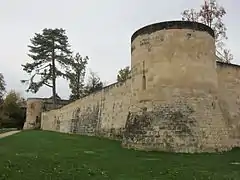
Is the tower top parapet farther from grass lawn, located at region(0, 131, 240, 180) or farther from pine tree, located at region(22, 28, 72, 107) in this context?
pine tree, located at region(22, 28, 72, 107)

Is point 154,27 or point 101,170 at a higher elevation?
point 154,27

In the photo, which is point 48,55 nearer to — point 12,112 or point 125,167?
point 12,112

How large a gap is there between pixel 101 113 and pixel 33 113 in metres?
23.7

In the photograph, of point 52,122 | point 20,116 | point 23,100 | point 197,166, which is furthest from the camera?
point 23,100

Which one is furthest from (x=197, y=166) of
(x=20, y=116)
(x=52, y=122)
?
(x=20, y=116)

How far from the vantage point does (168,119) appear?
13.3 metres

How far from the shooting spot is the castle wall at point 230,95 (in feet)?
54.7

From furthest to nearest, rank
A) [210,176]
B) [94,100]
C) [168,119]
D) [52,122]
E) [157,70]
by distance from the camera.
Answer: [52,122], [94,100], [157,70], [168,119], [210,176]

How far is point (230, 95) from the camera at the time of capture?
1725 centimetres

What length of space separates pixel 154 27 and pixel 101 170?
25.2 ft

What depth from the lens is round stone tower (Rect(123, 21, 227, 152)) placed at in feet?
43.1

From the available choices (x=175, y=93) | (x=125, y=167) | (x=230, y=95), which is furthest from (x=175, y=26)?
(x=125, y=167)

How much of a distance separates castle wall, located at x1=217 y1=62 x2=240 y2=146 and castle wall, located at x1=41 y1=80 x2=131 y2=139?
197 inches

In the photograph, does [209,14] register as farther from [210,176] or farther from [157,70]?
[210,176]
